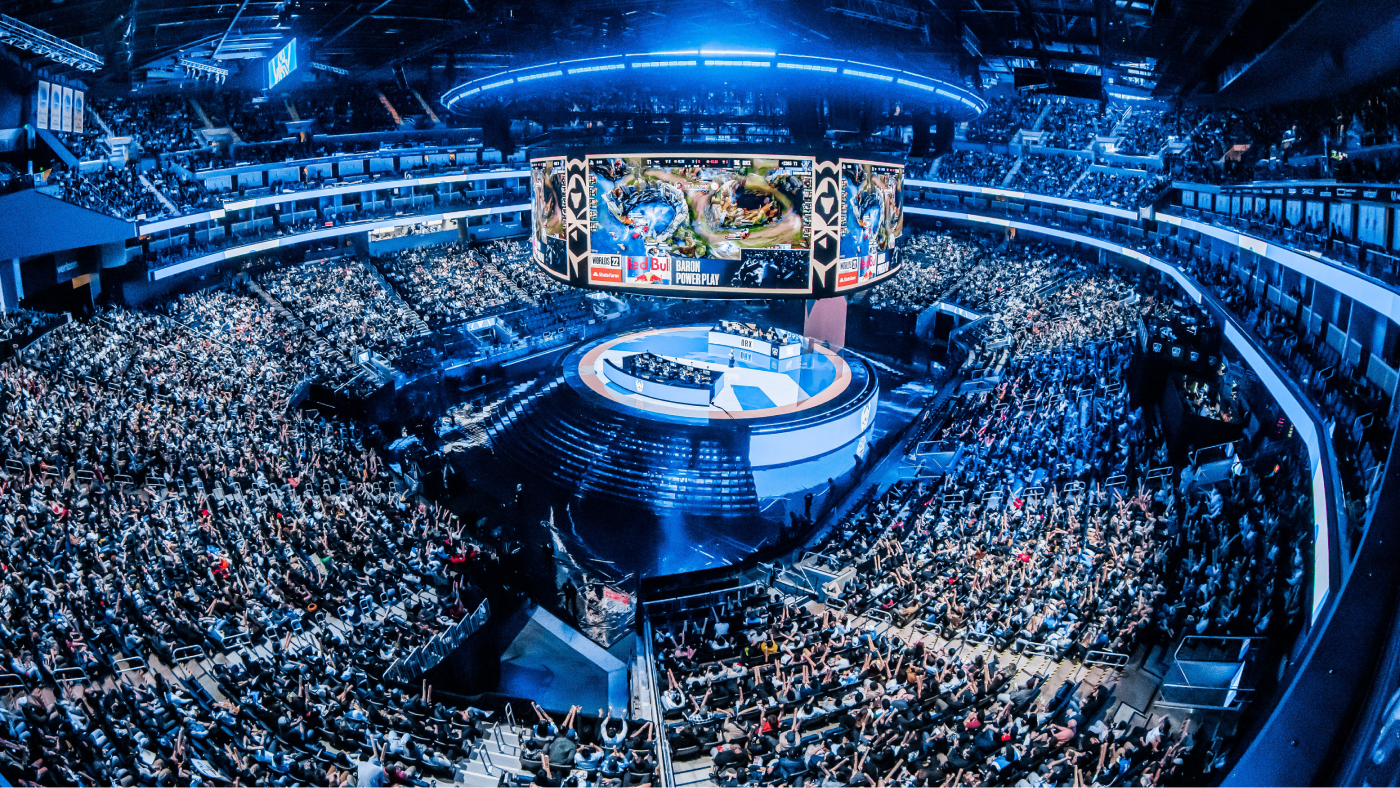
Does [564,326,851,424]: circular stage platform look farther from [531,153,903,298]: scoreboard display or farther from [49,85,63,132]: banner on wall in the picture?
[49,85,63,132]: banner on wall

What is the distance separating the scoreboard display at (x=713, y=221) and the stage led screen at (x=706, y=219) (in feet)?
0.09

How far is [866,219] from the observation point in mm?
23797

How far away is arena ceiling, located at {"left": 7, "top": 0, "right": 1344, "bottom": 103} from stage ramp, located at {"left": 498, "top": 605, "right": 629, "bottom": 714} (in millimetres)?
13191

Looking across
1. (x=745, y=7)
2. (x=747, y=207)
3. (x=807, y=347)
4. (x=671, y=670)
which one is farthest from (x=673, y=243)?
(x=671, y=670)

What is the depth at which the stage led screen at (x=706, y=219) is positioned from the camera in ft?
72.1

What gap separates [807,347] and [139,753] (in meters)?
26.6

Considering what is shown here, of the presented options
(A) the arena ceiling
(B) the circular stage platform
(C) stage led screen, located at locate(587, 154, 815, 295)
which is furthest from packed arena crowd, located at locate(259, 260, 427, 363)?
(C) stage led screen, located at locate(587, 154, 815, 295)

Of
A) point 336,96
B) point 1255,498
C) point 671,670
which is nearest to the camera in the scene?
point 671,670

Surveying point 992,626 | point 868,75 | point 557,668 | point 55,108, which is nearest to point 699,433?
point 557,668

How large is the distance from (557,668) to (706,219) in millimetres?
12998

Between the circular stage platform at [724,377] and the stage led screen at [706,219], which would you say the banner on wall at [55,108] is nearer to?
the circular stage platform at [724,377]

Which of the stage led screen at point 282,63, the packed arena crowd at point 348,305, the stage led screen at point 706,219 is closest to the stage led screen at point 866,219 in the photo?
the stage led screen at point 706,219

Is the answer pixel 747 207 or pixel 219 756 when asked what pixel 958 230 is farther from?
pixel 219 756

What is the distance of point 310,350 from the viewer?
3030cm
